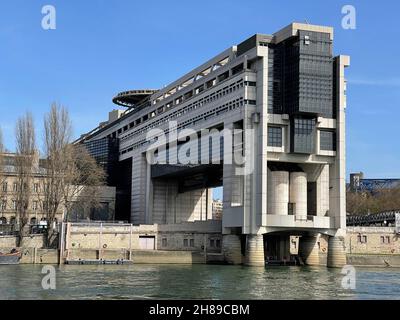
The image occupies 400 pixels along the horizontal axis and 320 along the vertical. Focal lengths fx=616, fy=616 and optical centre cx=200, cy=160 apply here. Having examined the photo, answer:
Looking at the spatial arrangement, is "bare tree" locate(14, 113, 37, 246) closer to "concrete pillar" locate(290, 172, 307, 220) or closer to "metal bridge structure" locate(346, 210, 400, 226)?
"concrete pillar" locate(290, 172, 307, 220)

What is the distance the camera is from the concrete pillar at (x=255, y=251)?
68.1 meters

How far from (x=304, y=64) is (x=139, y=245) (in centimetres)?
3016

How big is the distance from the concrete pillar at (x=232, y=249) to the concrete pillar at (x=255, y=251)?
2898 millimetres

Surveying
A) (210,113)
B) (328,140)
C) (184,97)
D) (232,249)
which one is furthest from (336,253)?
(184,97)

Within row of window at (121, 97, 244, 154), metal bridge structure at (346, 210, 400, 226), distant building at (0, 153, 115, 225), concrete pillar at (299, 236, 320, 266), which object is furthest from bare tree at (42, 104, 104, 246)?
metal bridge structure at (346, 210, 400, 226)

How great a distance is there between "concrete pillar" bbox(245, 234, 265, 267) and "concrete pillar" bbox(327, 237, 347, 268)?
8.78 metres

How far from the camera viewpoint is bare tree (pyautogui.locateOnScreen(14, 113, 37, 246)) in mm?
71125

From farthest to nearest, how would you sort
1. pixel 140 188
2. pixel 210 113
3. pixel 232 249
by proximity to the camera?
pixel 140 188 < pixel 210 113 < pixel 232 249

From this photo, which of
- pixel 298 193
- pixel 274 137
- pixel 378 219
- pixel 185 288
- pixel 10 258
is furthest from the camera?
pixel 378 219

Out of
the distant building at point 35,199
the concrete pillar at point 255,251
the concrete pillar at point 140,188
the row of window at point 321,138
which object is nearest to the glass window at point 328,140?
the row of window at point 321,138

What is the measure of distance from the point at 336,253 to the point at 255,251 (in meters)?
10.2

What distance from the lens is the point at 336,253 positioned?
71.4 meters

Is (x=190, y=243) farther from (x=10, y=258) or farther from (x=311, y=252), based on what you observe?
(x=10, y=258)

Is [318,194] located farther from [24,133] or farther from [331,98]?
[24,133]
